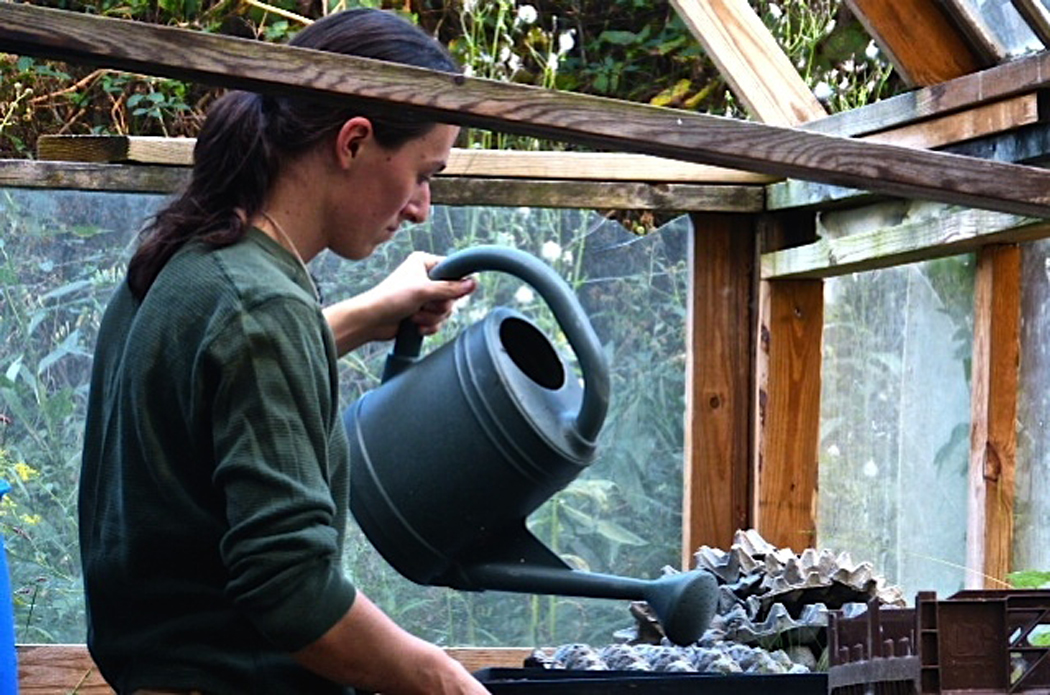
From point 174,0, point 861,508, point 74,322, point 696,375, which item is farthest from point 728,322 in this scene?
point 174,0

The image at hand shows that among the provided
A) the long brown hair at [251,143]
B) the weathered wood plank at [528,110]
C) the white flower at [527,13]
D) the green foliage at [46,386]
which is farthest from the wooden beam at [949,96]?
the white flower at [527,13]

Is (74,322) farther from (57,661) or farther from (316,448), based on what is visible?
(316,448)

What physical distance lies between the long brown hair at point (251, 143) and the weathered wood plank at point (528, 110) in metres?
0.05

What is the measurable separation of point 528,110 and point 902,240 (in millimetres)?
1862

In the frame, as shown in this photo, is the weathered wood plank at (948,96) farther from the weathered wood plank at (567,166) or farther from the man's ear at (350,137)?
the man's ear at (350,137)

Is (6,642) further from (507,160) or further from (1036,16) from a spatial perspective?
(1036,16)

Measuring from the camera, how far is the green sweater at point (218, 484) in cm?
177

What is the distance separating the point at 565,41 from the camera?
614 cm

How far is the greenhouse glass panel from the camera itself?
435cm

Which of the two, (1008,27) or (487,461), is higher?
(1008,27)

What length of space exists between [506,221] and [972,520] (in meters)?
1.30

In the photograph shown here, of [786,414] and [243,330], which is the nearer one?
[243,330]

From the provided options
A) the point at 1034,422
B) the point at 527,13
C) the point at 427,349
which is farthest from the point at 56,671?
the point at 527,13

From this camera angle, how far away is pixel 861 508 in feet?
14.6
